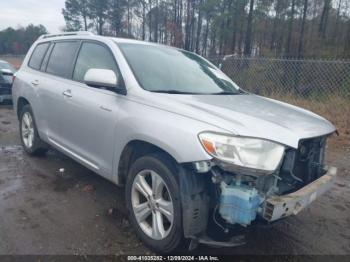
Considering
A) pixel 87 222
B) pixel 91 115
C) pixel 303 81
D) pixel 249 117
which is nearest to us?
pixel 249 117

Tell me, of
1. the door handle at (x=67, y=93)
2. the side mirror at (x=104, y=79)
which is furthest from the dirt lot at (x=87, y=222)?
the side mirror at (x=104, y=79)

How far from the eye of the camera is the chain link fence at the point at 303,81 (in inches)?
320

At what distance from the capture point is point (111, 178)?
3143 mm

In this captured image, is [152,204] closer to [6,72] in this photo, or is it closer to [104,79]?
[104,79]

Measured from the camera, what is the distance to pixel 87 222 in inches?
122

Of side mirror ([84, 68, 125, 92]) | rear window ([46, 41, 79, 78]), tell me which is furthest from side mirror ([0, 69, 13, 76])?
side mirror ([84, 68, 125, 92])

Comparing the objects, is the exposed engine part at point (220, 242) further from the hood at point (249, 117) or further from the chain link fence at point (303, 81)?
the chain link fence at point (303, 81)

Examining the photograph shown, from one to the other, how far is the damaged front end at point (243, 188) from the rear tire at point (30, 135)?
10.7 ft

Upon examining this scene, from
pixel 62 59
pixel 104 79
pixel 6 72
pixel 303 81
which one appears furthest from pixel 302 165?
pixel 6 72

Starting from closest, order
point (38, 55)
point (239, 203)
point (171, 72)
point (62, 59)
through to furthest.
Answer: point (239, 203) < point (171, 72) < point (62, 59) < point (38, 55)

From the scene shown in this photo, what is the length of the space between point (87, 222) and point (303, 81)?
8626 mm

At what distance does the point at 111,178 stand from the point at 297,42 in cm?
3094

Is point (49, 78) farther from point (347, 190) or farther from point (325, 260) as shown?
point (347, 190)

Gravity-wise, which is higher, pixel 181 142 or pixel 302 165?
pixel 181 142
